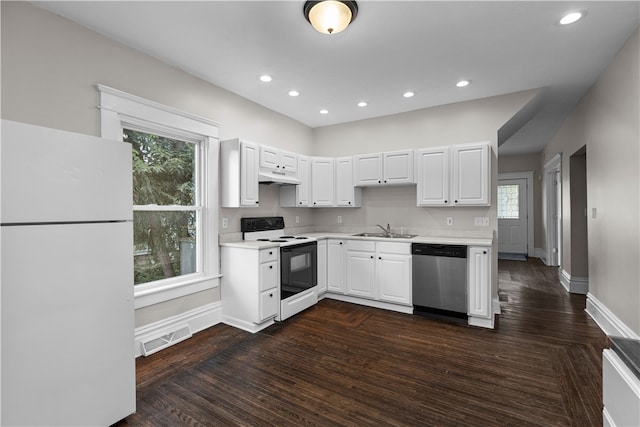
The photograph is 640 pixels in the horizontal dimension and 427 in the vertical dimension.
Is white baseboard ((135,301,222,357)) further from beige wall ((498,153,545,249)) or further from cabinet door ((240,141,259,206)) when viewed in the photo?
beige wall ((498,153,545,249))

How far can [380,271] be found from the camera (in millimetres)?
3893

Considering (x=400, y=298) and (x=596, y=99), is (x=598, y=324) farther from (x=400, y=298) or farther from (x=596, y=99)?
(x=596, y=99)

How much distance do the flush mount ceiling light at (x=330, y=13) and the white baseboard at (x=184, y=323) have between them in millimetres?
2927

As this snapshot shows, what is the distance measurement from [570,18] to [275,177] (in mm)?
3118

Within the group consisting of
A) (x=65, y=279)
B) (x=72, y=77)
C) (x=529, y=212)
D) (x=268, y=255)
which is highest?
(x=72, y=77)

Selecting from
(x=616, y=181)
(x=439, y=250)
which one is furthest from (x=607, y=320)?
(x=439, y=250)

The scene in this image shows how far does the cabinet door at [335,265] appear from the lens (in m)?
4.21

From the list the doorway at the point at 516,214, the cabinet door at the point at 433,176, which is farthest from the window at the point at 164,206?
the doorway at the point at 516,214

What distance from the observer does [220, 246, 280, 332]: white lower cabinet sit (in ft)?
10.5

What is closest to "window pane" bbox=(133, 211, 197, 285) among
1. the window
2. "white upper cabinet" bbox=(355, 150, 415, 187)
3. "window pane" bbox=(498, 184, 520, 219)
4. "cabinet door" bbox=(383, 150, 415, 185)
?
the window

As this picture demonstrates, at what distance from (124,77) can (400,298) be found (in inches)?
146

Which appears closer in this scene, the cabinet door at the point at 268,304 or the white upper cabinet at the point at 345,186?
the cabinet door at the point at 268,304

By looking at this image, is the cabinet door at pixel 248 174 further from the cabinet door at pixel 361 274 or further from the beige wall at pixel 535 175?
the beige wall at pixel 535 175

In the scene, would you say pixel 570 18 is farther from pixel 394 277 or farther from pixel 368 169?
pixel 394 277
